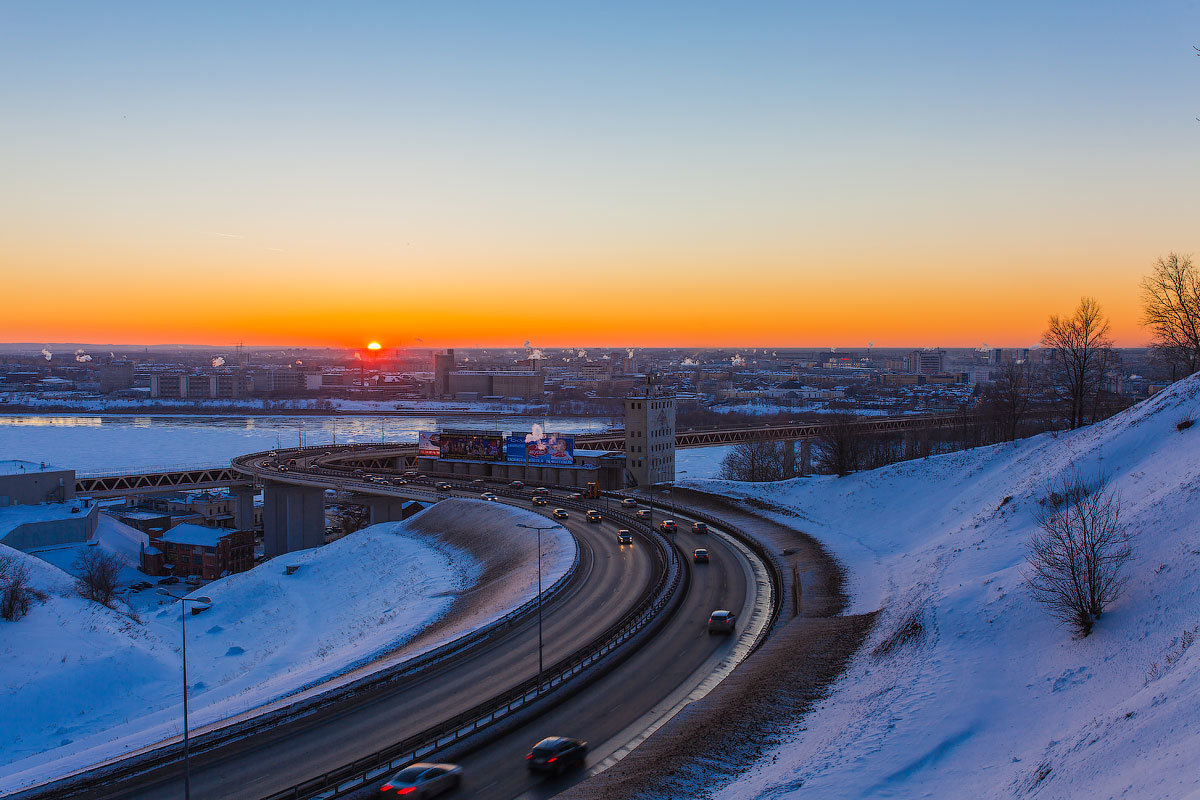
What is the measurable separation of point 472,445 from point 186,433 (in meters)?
89.1

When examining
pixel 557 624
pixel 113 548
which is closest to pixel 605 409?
pixel 113 548

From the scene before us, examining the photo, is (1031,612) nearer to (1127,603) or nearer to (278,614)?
(1127,603)

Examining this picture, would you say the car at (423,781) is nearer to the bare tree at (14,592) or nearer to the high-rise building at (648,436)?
the bare tree at (14,592)

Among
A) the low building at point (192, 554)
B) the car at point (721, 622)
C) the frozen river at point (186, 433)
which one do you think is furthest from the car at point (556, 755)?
the frozen river at point (186, 433)

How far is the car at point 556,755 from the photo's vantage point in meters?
16.3

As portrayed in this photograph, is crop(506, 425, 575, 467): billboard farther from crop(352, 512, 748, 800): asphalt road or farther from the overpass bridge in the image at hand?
crop(352, 512, 748, 800): asphalt road

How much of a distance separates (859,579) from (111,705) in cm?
2641

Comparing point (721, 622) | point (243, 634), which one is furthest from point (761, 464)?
point (721, 622)

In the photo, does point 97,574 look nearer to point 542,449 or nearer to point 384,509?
point 384,509

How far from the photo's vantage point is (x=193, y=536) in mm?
56656

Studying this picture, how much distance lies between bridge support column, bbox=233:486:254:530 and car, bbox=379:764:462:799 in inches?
2442

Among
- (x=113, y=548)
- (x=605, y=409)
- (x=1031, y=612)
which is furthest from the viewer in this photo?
(x=605, y=409)

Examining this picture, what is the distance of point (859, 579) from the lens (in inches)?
1240

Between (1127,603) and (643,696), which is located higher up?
(1127,603)
